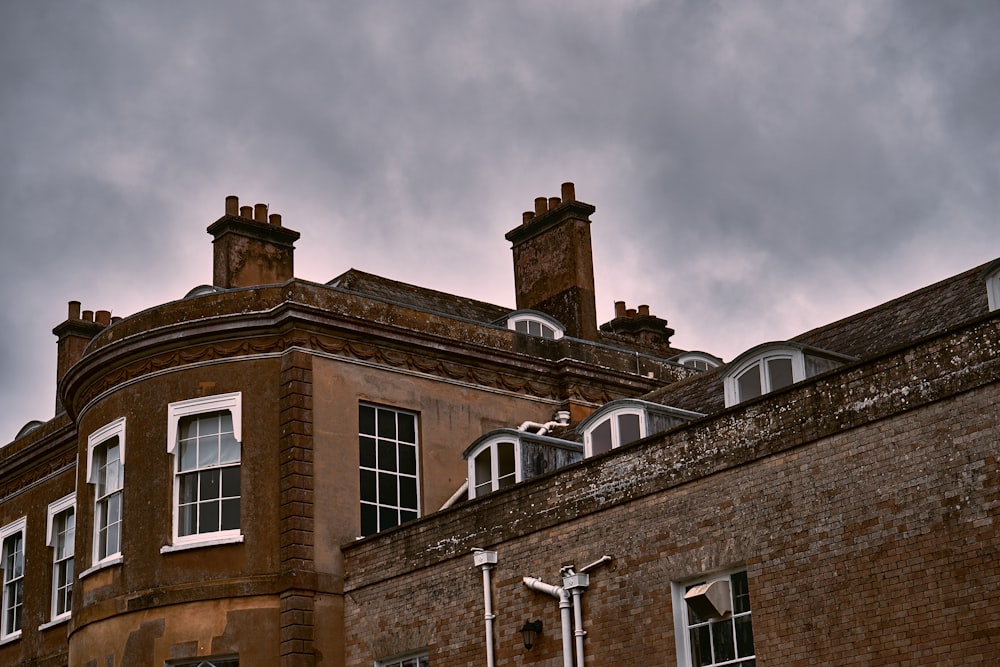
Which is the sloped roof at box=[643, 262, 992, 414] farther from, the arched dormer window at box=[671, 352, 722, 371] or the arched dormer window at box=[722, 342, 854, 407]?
the arched dormer window at box=[671, 352, 722, 371]

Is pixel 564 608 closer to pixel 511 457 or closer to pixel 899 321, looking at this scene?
pixel 511 457

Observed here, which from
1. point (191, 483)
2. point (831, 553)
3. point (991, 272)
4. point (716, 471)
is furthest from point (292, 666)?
point (991, 272)

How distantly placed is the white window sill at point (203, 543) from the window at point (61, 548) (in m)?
6.16

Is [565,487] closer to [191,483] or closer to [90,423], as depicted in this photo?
[191,483]

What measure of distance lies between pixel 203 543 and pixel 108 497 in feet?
8.55

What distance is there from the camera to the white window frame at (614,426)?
19500 millimetres

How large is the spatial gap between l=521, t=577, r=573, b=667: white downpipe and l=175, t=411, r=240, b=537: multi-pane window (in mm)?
5532

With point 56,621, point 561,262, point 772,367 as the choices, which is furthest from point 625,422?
point 56,621

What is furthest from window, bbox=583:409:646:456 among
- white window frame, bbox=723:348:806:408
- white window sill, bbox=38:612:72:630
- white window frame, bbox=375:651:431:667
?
white window sill, bbox=38:612:72:630

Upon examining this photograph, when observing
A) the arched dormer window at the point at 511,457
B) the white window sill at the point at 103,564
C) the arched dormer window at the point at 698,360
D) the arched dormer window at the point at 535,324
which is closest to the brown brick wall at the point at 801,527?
the arched dormer window at the point at 511,457

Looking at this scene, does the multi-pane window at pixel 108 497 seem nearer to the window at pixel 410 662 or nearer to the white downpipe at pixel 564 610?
the window at pixel 410 662

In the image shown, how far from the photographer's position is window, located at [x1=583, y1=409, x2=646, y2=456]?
64.8 feet

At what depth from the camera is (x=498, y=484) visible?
2167cm

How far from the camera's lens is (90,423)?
24375mm
